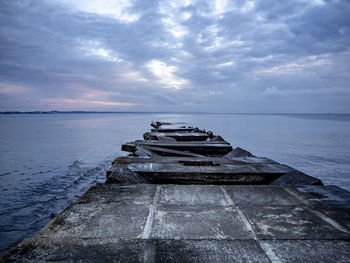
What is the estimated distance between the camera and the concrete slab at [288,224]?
1982 millimetres

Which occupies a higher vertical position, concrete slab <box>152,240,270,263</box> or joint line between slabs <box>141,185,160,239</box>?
joint line between slabs <box>141,185,160,239</box>

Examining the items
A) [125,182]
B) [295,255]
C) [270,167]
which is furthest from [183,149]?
[295,255]

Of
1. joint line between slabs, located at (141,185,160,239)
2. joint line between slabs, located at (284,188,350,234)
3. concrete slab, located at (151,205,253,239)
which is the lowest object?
concrete slab, located at (151,205,253,239)

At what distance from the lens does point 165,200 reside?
9.04 feet

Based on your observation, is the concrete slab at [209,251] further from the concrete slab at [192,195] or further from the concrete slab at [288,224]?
the concrete slab at [192,195]

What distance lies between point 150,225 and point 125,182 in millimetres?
1577

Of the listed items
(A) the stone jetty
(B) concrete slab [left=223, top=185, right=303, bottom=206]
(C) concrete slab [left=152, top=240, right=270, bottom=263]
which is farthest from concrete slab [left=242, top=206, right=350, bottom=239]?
(C) concrete slab [left=152, top=240, right=270, bottom=263]

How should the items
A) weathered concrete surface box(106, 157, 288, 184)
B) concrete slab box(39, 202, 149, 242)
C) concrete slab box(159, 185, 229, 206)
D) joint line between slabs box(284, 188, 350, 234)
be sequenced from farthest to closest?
1. weathered concrete surface box(106, 157, 288, 184)
2. concrete slab box(159, 185, 229, 206)
3. joint line between slabs box(284, 188, 350, 234)
4. concrete slab box(39, 202, 149, 242)

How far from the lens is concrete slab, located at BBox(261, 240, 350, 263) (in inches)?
A: 65.6

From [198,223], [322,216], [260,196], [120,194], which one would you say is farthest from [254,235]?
[120,194]

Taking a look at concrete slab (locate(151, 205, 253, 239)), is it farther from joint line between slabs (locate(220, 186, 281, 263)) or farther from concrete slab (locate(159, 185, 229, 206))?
concrete slab (locate(159, 185, 229, 206))

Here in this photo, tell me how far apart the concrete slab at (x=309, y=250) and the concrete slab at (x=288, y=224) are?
0.27ft

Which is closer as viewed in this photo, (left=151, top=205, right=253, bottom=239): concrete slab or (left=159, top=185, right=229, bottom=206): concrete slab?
(left=151, top=205, right=253, bottom=239): concrete slab

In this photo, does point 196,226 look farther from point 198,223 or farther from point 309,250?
point 309,250
